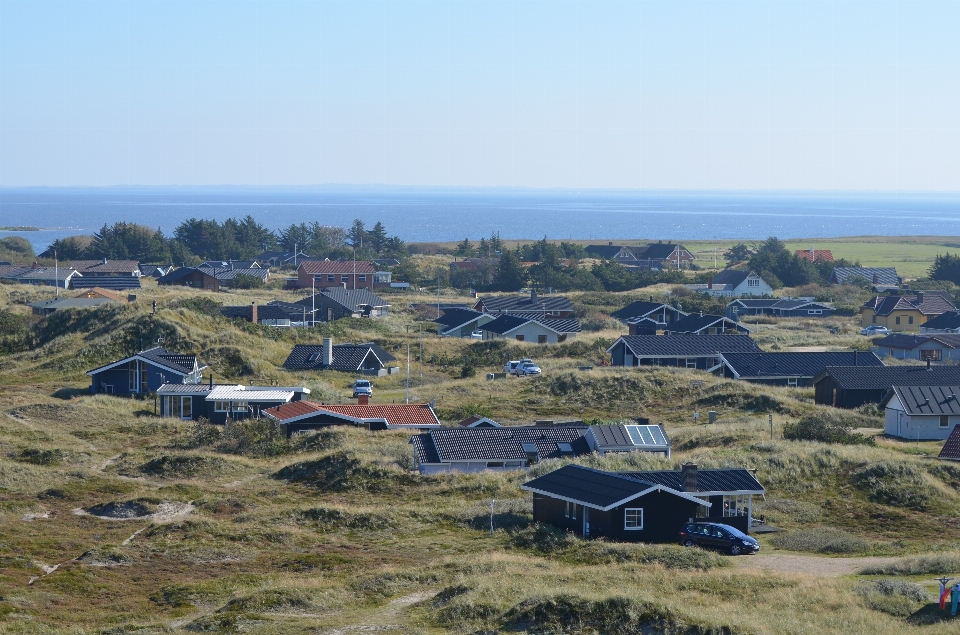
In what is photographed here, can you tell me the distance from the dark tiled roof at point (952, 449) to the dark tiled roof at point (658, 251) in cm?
9750

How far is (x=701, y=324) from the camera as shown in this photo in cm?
7550

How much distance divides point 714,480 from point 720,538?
2629mm

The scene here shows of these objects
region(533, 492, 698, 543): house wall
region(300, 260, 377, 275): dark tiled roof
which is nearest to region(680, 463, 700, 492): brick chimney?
region(533, 492, 698, 543): house wall

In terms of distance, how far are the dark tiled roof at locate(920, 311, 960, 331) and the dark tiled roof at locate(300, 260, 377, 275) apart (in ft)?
157

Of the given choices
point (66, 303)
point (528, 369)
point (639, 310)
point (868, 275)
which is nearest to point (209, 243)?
point (66, 303)

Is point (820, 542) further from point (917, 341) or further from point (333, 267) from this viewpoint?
point (333, 267)

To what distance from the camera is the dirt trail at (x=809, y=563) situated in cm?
2789

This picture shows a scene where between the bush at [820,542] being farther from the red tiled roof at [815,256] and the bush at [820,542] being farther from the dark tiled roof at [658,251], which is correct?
the dark tiled roof at [658,251]

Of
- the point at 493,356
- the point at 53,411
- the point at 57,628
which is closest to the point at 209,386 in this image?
the point at 53,411

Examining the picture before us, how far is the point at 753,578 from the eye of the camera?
2609 cm

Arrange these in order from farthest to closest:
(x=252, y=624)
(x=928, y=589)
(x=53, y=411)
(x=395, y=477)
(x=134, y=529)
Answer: (x=53, y=411)
(x=395, y=477)
(x=134, y=529)
(x=928, y=589)
(x=252, y=624)

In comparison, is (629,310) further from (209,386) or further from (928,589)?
(928,589)

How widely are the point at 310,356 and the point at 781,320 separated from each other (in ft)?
136

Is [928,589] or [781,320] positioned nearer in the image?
[928,589]
